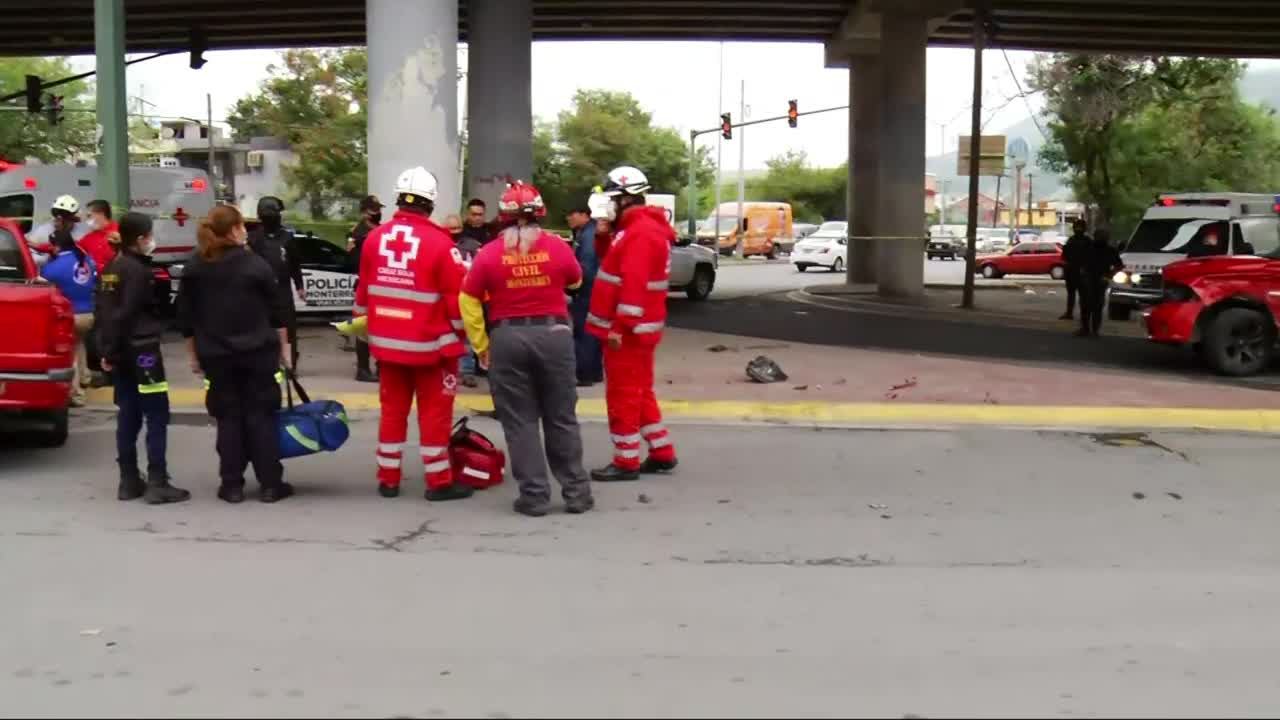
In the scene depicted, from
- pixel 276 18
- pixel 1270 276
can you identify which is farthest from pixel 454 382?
pixel 276 18

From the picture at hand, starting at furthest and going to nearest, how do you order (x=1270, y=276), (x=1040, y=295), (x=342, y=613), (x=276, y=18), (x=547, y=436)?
1. (x=1040, y=295)
2. (x=276, y=18)
3. (x=1270, y=276)
4. (x=547, y=436)
5. (x=342, y=613)

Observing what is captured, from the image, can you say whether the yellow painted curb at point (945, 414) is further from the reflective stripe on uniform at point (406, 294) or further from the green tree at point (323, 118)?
the green tree at point (323, 118)

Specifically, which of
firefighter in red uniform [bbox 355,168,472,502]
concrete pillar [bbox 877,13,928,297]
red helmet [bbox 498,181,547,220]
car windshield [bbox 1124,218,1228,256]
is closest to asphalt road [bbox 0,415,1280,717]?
firefighter in red uniform [bbox 355,168,472,502]

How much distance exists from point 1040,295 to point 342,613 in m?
29.2

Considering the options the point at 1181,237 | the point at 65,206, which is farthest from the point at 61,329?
the point at 1181,237

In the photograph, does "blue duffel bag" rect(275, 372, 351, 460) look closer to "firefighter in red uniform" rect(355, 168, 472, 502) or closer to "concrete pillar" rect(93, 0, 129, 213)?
"firefighter in red uniform" rect(355, 168, 472, 502)

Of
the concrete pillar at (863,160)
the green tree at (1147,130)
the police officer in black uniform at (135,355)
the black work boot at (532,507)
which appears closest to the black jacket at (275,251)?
the police officer in black uniform at (135,355)

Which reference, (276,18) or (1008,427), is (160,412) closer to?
(1008,427)

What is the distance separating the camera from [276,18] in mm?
30219

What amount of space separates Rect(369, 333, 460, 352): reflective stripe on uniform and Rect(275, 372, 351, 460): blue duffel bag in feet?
1.97

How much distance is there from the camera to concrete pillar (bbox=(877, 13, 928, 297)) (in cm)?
2844

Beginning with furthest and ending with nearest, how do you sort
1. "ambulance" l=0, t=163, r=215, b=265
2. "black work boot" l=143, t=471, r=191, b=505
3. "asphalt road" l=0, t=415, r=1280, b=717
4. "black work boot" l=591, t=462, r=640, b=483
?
"ambulance" l=0, t=163, r=215, b=265 < "black work boot" l=591, t=462, r=640, b=483 < "black work boot" l=143, t=471, r=191, b=505 < "asphalt road" l=0, t=415, r=1280, b=717

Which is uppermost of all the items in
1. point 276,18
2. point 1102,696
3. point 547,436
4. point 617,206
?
point 276,18

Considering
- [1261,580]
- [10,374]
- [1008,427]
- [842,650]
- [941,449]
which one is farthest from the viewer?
[1008,427]
